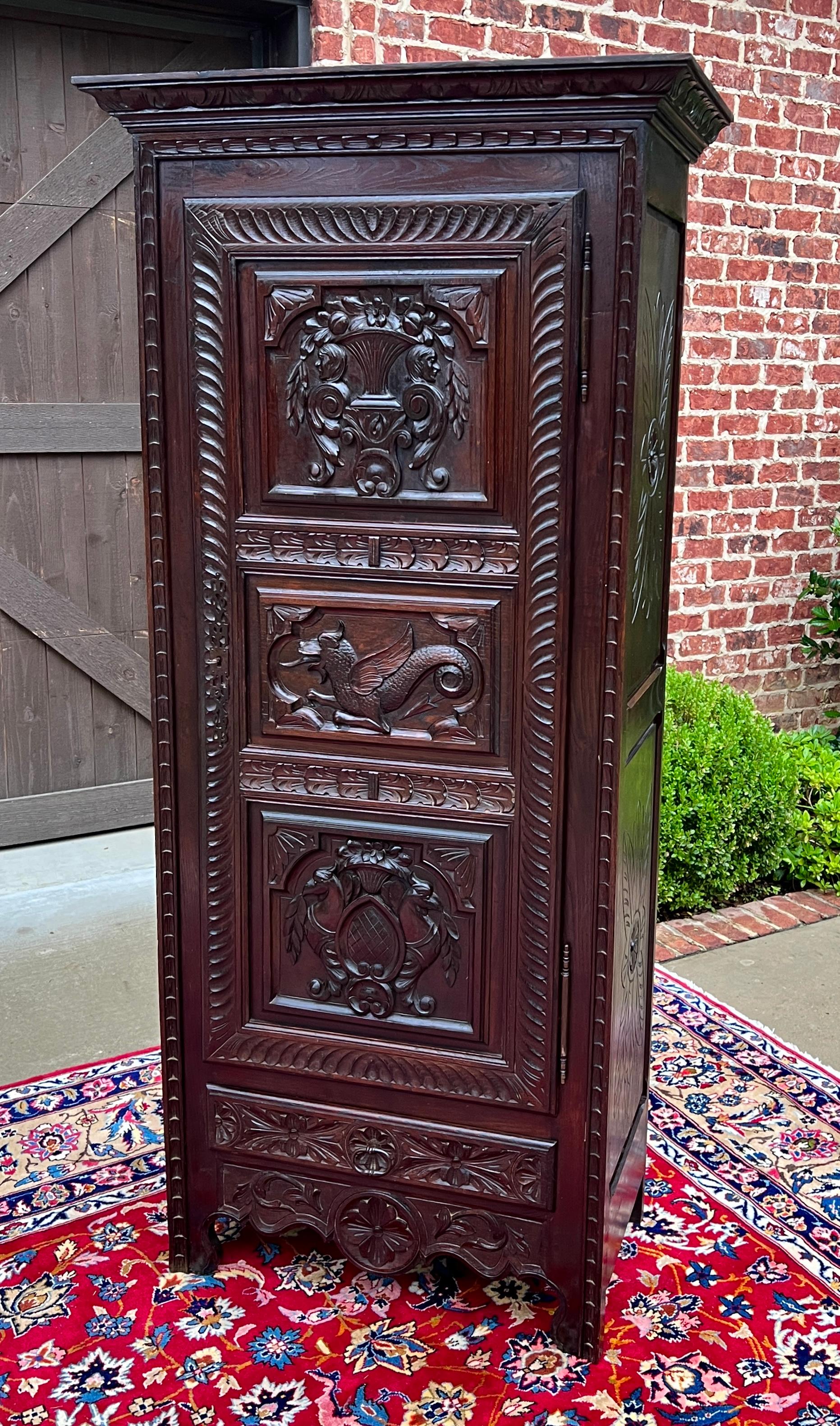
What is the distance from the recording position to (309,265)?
1888 mm

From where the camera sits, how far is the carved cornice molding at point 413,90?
1661 mm

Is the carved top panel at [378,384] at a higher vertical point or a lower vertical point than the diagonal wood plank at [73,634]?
higher

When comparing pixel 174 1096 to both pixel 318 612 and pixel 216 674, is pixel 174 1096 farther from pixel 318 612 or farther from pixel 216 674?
pixel 318 612

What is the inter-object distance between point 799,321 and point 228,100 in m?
3.66

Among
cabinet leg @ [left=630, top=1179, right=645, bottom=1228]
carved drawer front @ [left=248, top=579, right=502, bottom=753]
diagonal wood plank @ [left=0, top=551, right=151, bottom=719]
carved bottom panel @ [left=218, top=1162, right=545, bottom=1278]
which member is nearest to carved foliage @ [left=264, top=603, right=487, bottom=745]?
carved drawer front @ [left=248, top=579, right=502, bottom=753]

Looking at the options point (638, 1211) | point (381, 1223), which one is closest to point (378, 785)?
point (381, 1223)

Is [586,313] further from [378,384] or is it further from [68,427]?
[68,427]

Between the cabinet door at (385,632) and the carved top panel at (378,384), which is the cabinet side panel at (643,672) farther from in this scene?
the carved top panel at (378,384)

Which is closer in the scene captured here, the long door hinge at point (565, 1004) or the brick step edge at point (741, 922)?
the long door hinge at point (565, 1004)

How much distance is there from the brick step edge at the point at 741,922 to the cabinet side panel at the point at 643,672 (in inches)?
56.5

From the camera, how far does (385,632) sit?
1987 mm

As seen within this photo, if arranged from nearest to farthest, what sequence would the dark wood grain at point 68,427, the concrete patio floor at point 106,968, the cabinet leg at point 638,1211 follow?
1. the cabinet leg at point 638,1211
2. the concrete patio floor at point 106,968
3. the dark wood grain at point 68,427

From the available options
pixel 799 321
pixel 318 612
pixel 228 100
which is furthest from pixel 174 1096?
pixel 799 321

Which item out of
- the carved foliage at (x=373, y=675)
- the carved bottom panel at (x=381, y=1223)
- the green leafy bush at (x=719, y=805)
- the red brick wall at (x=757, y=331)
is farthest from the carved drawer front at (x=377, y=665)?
the red brick wall at (x=757, y=331)
